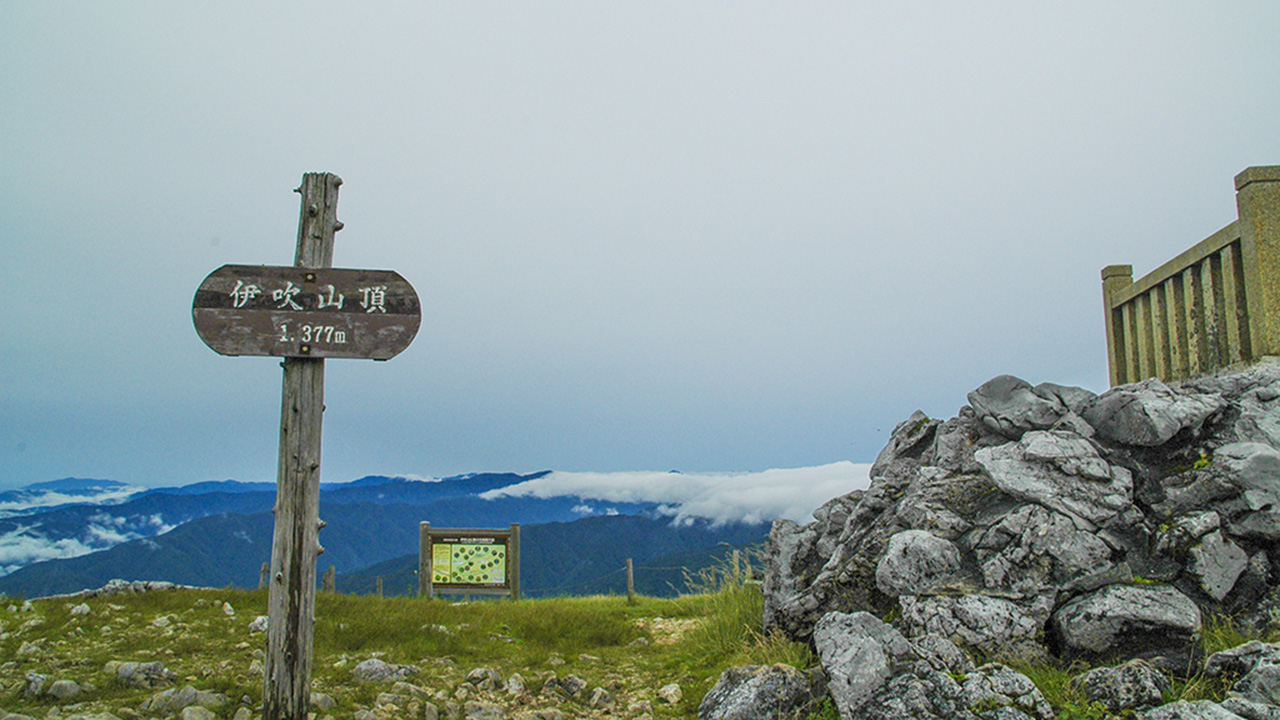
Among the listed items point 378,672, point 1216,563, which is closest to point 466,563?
point 378,672

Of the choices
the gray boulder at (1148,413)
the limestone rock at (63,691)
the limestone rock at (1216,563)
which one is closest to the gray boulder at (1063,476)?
the gray boulder at (1148,413)

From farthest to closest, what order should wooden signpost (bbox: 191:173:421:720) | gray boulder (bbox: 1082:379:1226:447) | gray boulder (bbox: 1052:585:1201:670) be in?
gray boulder (bbox: 1082:379:1226:447) < wooden signpost (bbox: 191:173:421:720) < gray boulder (bbox: 1052:585:1201:670)

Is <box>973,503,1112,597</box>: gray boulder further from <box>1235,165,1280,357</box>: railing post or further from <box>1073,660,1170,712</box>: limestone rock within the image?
<box>1235,165,1280,357</box>: railing post

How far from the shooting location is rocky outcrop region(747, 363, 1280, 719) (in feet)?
18.9

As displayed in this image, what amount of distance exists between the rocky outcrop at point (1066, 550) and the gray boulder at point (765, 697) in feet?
1.35

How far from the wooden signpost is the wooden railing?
10.9 m

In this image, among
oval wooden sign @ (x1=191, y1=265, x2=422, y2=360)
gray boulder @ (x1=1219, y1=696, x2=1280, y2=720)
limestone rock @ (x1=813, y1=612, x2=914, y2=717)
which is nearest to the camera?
gray boulder @ (x1=1219, y1=696, x2=1280, y2=720)

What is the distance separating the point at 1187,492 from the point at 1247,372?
12.9 ft

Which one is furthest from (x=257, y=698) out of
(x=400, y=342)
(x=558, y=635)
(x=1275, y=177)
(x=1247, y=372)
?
(x=1275, y=177)

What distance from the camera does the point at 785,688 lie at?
20.6 feet

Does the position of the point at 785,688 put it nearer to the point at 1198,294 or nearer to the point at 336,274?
the point at 336,274

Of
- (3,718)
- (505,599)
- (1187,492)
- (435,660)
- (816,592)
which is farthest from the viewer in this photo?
(505,599)

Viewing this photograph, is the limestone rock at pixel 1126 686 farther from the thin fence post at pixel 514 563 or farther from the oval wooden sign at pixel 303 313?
the thin fence post at pixel 514 563

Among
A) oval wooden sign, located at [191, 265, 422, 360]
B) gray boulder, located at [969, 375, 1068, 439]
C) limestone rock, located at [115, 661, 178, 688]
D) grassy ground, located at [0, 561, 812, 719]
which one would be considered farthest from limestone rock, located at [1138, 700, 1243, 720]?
limestone rock, located at [115, 661, 178, 688]
